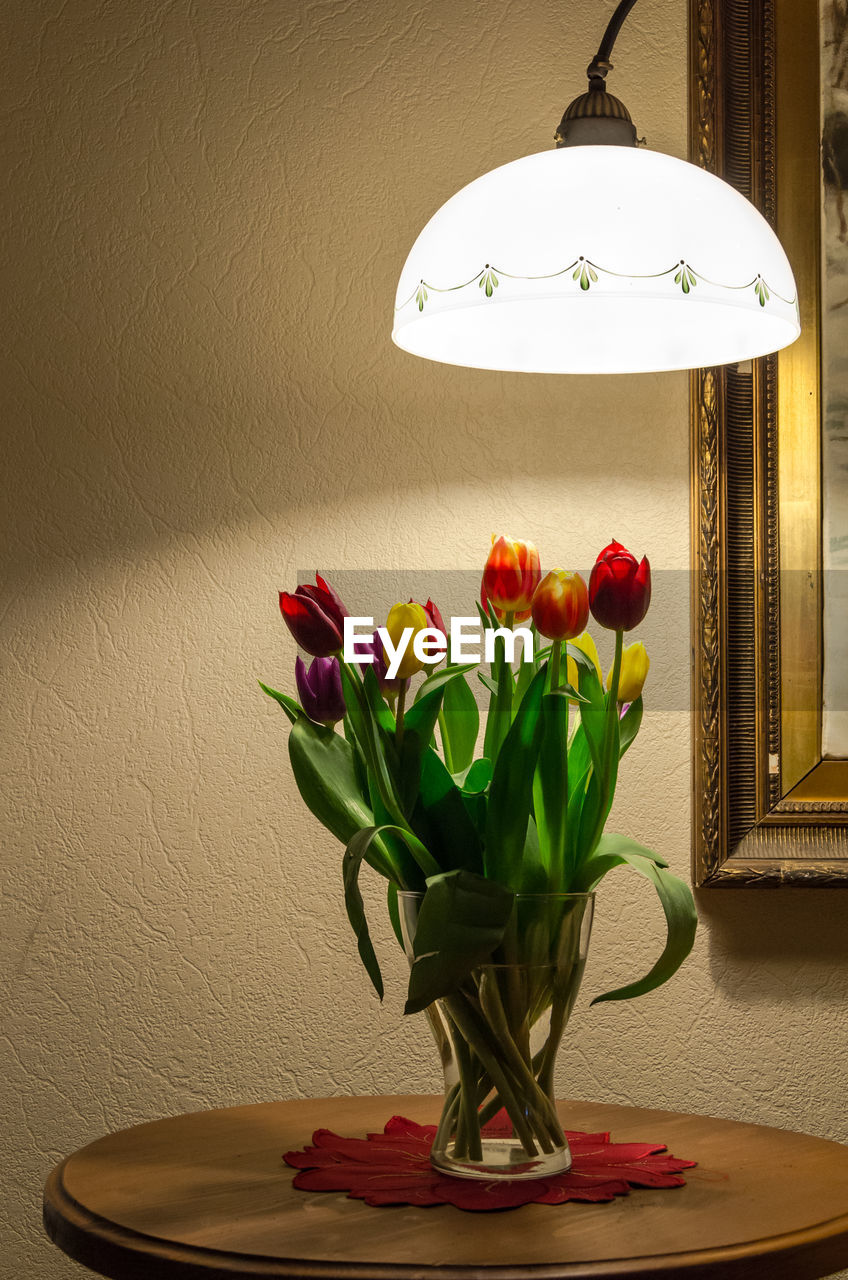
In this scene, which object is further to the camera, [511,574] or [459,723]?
[459,723]

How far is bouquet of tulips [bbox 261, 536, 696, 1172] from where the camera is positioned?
0.84m

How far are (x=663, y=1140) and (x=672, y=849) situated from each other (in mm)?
472

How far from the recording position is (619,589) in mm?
863

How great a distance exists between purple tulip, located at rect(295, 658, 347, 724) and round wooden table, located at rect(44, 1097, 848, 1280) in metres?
0.34

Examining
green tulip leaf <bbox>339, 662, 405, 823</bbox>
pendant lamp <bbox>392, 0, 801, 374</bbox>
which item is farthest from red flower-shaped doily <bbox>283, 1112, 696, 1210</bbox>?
pendant lamp <bbox>392, 0, 801, 374</bbox>

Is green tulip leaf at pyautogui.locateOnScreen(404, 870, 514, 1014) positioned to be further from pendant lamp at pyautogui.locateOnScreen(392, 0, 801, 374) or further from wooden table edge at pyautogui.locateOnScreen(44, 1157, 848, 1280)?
pendant lamp at pyautogui.locateOnScreen(392, 0, 801, 374)

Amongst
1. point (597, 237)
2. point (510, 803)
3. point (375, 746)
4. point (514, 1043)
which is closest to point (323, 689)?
point (375, 746)

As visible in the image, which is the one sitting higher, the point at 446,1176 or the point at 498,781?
the point at 498,781

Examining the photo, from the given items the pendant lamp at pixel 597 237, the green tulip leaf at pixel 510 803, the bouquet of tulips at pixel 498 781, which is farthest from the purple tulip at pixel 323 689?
the pendant lamp at pixel 597 237

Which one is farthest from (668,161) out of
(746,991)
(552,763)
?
(746,991)

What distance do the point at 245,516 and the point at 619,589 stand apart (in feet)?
2.22

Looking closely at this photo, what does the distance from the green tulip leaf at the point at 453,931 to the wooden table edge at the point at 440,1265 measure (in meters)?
0.16

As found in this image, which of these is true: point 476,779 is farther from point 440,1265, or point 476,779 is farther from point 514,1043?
point 440,1265

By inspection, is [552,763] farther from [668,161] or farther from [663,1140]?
[668,161]
